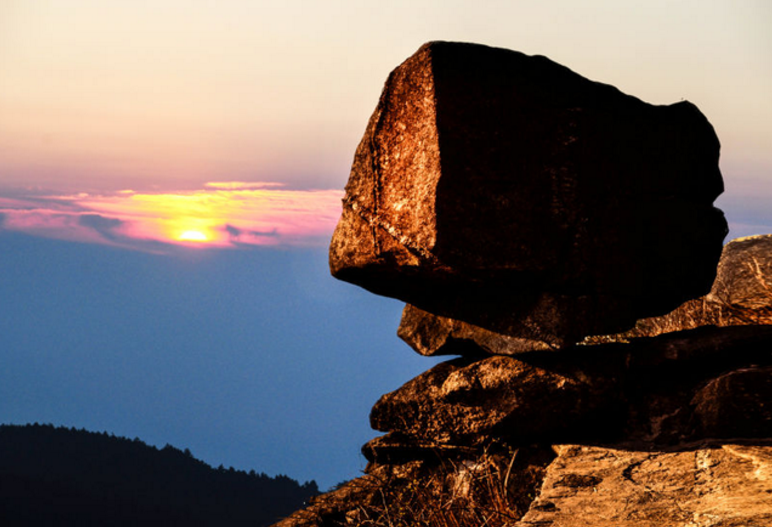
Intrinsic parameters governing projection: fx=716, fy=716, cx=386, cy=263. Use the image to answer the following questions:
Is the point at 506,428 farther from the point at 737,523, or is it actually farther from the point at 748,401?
the point at 737,523

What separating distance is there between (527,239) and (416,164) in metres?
1.01

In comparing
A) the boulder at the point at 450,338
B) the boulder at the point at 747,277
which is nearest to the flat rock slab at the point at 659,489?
the boulder at the point at 450,338

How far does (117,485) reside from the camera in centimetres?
5062

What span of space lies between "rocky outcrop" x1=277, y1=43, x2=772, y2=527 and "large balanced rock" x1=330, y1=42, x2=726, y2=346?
2 cm

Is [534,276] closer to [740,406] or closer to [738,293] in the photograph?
[740,406]

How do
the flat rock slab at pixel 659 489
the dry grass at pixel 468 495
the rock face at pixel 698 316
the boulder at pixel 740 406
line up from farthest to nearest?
the rock face at pixel 698 316 → the dry grass at pixel 468 495 → the boulder at pixel 740 406 → the flat rock slab at pixel 659 489

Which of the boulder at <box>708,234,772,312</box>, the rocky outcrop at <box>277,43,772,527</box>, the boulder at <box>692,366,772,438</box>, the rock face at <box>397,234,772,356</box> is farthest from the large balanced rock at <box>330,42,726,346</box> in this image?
the boulder at <box>708,234,772,312</box>

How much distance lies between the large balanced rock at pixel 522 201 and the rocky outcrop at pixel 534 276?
16 millimetres

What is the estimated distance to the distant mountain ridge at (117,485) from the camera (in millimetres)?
46875

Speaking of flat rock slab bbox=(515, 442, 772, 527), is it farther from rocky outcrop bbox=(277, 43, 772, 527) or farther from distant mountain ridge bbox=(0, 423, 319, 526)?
distant mountain ridge bbox=(0, 423, 319, 526)

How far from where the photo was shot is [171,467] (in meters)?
52.7

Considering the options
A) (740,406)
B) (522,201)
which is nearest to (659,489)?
(740,406)

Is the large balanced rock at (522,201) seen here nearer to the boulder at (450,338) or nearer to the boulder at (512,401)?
the boulder at (450,338)

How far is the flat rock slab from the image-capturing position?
3.78 m
